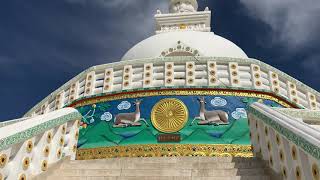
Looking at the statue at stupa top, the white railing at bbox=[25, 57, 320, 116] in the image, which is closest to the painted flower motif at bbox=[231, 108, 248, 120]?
the white railing at bbox=[25, 57, 320, 116]

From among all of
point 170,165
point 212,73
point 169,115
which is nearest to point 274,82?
point 212,73

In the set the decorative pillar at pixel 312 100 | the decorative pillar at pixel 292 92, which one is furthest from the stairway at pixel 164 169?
the decorative pillar at pixel 312 100

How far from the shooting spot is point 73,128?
775 cm

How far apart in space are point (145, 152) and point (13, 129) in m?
5.83

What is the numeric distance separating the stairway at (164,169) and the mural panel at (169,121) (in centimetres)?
425

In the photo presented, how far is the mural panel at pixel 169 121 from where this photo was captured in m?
11.1

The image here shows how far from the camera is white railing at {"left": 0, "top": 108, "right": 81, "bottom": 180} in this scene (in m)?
5.25

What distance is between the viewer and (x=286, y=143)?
545 centimetres

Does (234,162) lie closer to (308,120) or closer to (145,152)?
(308,120)

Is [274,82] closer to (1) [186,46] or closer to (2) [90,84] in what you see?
(1) [186,46]

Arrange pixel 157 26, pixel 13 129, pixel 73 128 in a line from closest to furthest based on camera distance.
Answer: pixel 13 129 → pixel 73 128 → pixel 157 26

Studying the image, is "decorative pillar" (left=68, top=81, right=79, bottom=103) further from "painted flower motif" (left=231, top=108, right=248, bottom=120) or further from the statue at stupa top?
the statue at stupa top

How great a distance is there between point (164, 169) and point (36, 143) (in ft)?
6.52

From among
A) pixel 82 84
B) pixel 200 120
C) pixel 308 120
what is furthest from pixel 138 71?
pixel 308 120
